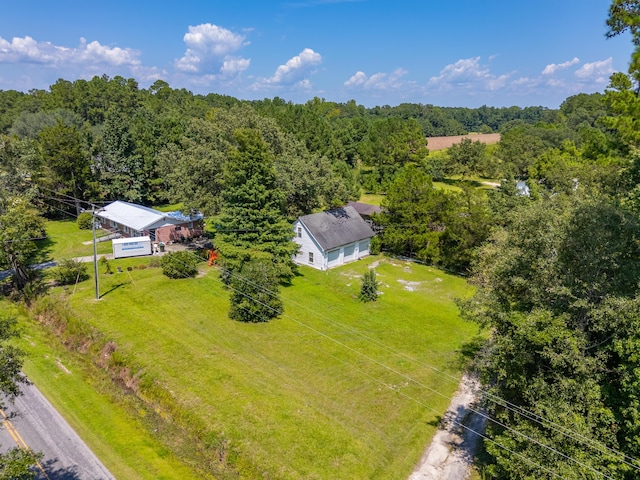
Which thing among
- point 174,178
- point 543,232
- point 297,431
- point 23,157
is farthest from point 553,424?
point 23,157

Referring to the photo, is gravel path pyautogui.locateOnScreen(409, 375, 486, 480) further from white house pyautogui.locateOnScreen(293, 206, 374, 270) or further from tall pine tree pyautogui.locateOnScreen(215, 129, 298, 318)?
white house pyautogui.locateOnScreen(293, 206, 374, 270)

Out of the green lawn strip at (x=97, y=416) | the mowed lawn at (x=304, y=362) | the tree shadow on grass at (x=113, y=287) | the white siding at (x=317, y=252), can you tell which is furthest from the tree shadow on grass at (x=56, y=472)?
the white siding at (x=317, y=252)

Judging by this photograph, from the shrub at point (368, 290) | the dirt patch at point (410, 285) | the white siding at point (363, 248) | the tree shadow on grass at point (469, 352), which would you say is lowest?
the tree shadow on grass at point (469, 352)

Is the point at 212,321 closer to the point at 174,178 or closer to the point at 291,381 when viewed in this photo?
the point at 291,381

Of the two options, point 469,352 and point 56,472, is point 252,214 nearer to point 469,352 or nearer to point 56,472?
point 469,352

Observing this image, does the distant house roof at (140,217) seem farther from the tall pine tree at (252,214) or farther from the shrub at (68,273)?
the tall pine tree at (252,214)

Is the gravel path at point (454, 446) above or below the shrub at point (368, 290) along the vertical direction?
below

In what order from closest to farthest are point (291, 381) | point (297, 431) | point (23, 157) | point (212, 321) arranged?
point (297, 431)
point (291, 381)
point (212, 321)
point (23, 157)
